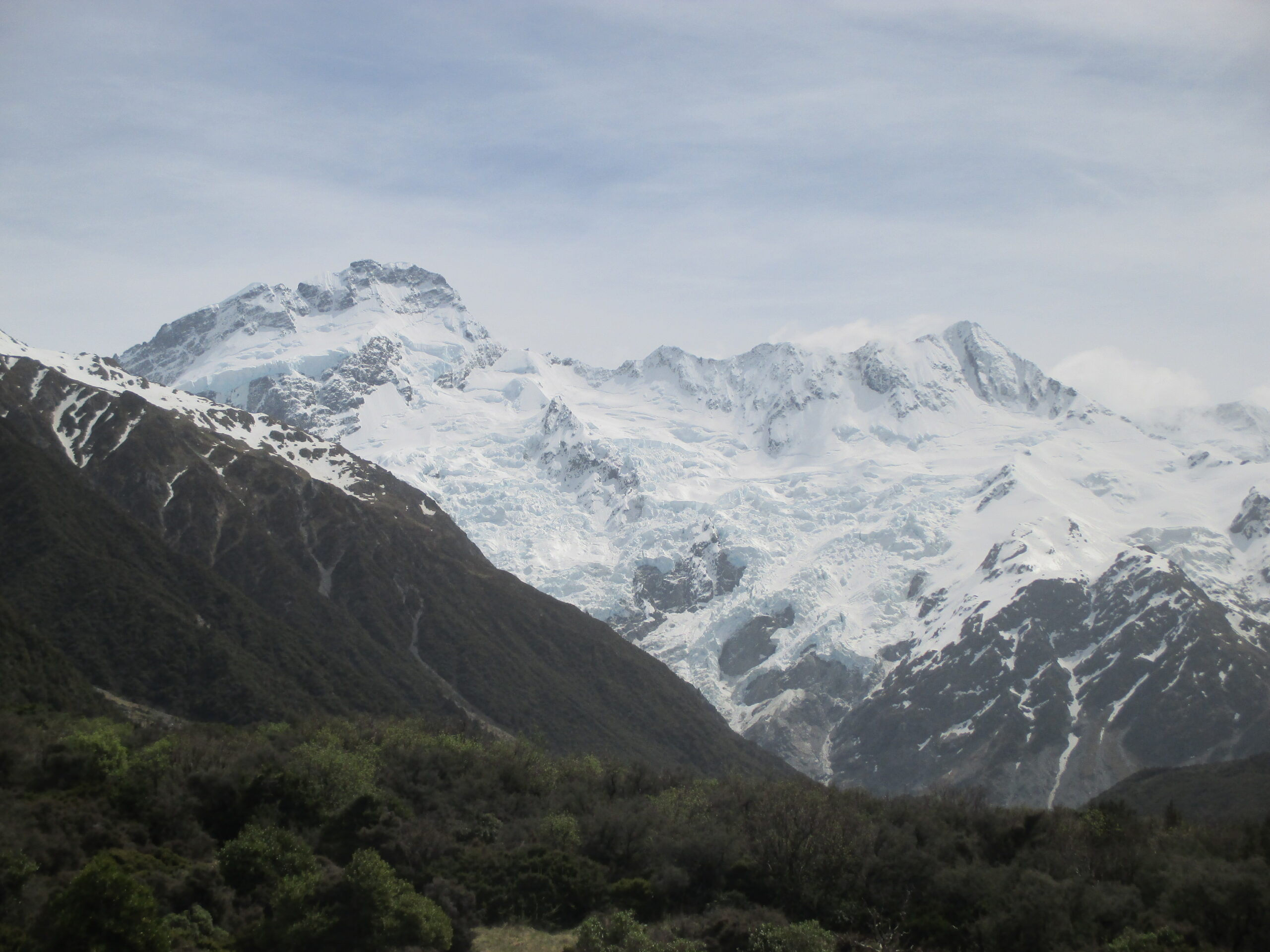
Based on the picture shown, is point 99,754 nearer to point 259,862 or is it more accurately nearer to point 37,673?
point 259,862

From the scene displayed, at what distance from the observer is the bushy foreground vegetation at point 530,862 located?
6706cm

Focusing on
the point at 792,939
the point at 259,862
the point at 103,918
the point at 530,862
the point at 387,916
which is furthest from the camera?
the point at 530,862

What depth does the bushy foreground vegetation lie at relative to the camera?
6706 centimetres

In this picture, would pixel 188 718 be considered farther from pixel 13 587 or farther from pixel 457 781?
pixel 457 781

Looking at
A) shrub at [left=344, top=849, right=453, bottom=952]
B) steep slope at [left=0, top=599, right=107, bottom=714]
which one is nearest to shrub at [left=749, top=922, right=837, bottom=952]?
shrub at [left=344, top=849, right=453, bottom=952]

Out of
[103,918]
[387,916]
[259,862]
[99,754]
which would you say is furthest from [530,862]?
[99,754]

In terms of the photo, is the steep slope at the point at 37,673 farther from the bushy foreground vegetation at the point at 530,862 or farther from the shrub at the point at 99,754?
the shrub at the point at 99,754

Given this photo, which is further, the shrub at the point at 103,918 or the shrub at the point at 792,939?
the shrub at the point at 792,939

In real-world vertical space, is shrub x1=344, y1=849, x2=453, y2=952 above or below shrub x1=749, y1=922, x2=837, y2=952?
below

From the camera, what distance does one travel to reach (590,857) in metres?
89.2

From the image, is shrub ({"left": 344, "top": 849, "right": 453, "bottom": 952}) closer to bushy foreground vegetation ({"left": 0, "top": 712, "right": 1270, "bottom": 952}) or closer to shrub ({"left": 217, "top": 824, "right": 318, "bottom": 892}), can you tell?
bushy foreground vegetation ({"left": 0, "top": 712, "right": 1270, "bottom": 952})

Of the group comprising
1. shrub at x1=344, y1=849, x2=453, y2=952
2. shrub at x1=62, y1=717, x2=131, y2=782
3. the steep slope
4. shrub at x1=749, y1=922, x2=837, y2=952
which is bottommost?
the steep slope

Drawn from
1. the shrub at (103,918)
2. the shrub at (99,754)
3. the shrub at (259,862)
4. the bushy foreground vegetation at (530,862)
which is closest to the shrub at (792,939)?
the bushy foreground vegetation at (530,862)

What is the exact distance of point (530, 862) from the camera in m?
83.0
